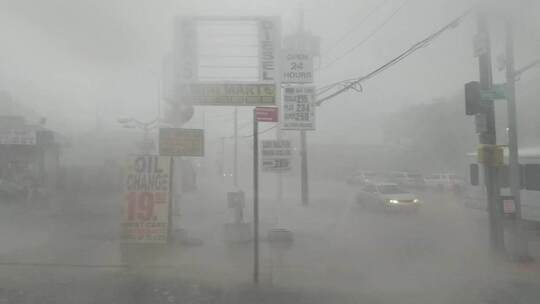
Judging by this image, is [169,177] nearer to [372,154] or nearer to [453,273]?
[453,273]

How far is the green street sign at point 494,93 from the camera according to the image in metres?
5.98

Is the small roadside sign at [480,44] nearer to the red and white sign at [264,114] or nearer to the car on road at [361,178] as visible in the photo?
the red and white sign at [264,114]

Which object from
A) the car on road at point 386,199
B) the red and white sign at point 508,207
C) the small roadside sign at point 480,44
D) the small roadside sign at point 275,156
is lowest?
the car on road at point 386,199

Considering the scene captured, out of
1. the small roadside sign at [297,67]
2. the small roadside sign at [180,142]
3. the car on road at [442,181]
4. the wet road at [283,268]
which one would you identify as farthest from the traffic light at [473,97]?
the car on road at [442,181]

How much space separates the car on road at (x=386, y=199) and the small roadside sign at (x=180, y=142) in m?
7.31

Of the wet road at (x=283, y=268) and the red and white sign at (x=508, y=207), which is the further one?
the red and white sign at (x=508, y=207)

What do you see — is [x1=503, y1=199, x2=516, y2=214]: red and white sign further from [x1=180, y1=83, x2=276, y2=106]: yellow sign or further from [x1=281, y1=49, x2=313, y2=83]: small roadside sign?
[x1=281, y1=49, x2=313, y2=83]: small roadside sign

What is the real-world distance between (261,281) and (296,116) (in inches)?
133

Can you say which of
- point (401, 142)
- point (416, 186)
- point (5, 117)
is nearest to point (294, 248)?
point (5, 117)

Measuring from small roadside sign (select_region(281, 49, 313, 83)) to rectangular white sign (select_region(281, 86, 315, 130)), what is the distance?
0.28 m

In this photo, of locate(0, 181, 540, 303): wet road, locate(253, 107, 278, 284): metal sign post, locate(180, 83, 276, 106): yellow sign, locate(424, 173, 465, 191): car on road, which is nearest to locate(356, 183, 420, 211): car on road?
locate(0, 181, 540, 303): wet road

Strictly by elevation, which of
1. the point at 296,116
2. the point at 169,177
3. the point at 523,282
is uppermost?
the point at 296,116

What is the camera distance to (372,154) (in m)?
40.3

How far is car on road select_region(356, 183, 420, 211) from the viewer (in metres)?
12.4
